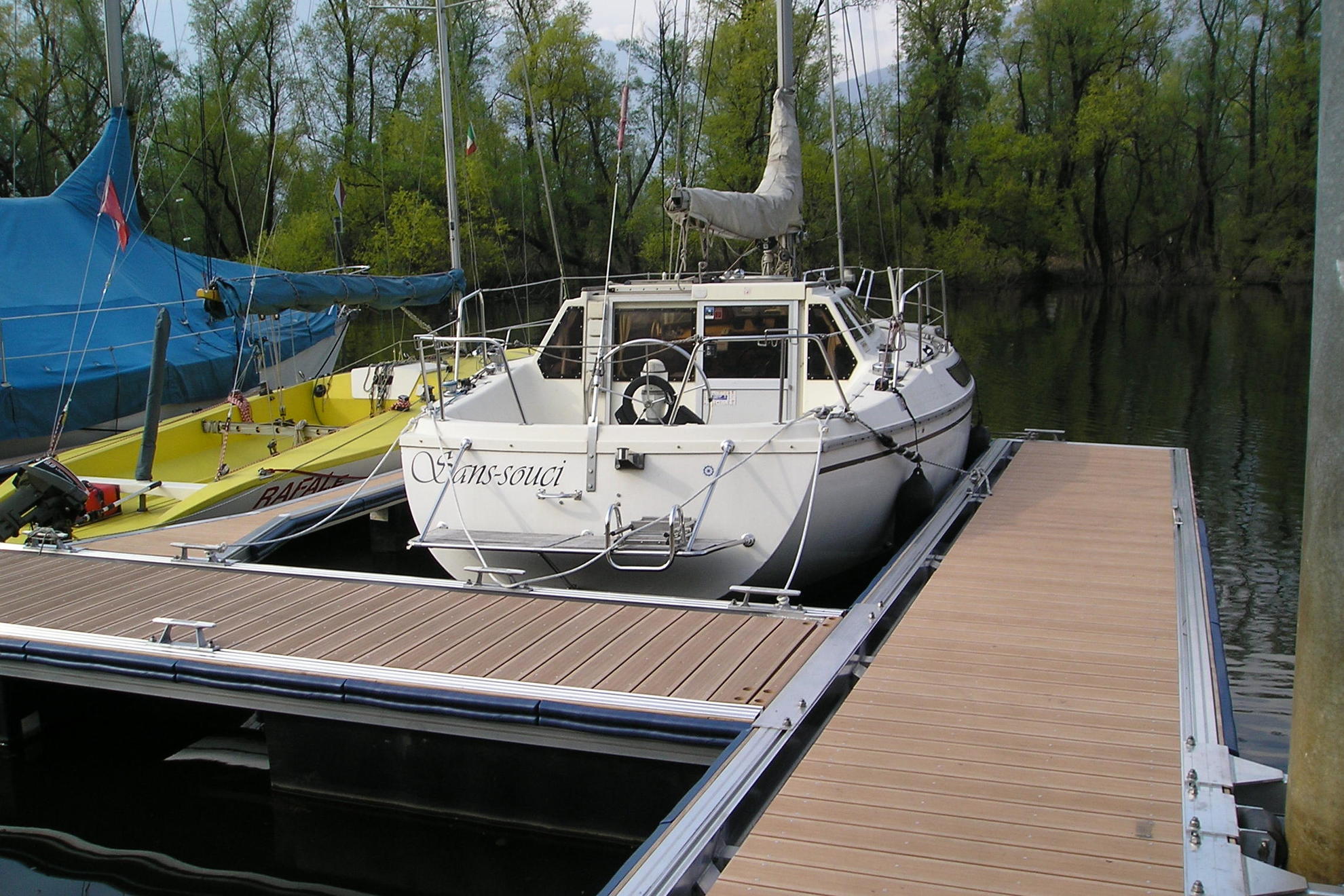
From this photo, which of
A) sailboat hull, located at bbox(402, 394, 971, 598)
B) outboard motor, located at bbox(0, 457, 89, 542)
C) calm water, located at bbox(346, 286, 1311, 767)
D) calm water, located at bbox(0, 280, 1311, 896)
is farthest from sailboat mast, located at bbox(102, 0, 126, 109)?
sailboat hull, located at bbox(402, 394, 971, 598)

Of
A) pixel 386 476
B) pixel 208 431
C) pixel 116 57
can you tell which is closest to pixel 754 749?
pixel 386 476

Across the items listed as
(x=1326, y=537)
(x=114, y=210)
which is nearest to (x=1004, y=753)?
(x=1326, y=537)

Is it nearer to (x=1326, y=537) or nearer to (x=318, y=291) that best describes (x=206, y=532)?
(x=318, y=291)

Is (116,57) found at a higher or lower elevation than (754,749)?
higher

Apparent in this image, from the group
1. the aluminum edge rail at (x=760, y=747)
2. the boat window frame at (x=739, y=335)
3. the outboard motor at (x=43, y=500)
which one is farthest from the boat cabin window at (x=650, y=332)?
the outboard motor at (x=43, y=500)

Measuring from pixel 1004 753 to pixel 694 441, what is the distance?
3028 mm

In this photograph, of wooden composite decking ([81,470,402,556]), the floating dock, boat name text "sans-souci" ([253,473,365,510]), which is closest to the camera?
the floating dock

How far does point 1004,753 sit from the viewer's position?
4273mm

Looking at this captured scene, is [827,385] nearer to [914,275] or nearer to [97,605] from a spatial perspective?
[97,605]

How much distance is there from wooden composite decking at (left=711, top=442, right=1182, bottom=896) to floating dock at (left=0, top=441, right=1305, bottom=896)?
0.01m

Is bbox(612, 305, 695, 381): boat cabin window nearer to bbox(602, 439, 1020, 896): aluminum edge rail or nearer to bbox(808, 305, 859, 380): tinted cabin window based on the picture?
bbox(808, 305, 859, 380): tinted cabin window

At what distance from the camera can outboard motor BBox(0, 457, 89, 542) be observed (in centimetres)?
875

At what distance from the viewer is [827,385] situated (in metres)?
8.81

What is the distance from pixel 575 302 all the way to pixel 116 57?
9782 mm
